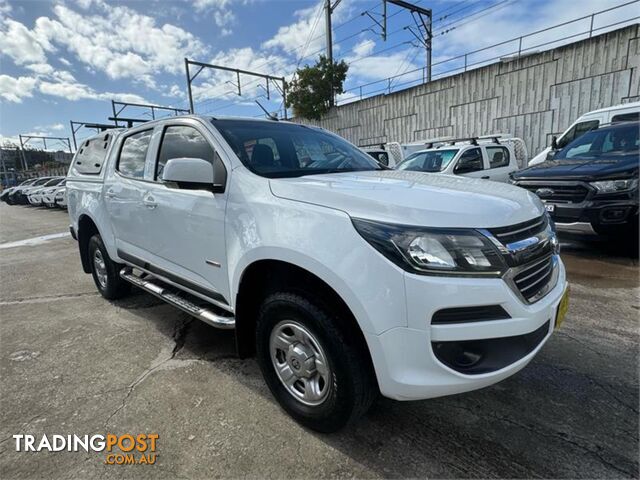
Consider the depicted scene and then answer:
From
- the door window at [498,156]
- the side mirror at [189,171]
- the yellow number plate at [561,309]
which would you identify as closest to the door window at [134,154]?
the side mirror at [189,171]

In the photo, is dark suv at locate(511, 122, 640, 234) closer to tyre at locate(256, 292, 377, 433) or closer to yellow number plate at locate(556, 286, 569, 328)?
yellow number plate at locate(556, 286, 569, 328)

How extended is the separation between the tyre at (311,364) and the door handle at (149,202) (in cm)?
148

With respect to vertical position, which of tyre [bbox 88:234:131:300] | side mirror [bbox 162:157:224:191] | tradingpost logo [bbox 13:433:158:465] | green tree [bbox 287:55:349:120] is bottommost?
tradingpost logo [bbox 13:433:158:465]

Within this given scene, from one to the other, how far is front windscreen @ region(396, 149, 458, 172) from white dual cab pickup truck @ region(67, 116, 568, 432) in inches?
247

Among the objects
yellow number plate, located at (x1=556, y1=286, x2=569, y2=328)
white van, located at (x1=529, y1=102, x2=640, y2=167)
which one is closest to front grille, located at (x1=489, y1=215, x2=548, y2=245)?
yellow number plate, located at (x1=556, y1=286, x2=569, y2=328)

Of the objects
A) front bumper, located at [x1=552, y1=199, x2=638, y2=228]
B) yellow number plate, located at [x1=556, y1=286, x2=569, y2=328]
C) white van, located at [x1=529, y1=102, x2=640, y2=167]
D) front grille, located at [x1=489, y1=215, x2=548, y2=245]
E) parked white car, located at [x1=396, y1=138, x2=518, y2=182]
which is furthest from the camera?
parked white car, located at [x1=396, y1=138, x2=518, y2=182]

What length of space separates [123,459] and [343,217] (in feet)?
5.70

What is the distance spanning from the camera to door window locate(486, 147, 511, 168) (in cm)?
891

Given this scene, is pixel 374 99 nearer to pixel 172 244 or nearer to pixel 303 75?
pixel 303 75

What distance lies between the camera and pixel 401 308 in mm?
1567

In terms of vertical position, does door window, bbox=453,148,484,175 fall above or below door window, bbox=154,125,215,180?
below

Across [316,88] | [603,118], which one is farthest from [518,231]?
[316,88]

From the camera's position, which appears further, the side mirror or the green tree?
the green tree

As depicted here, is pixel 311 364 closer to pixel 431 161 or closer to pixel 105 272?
pixel 105 272
